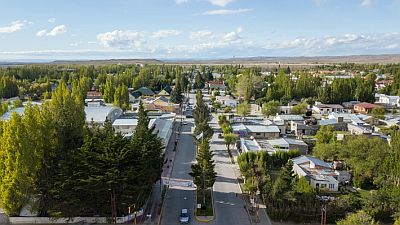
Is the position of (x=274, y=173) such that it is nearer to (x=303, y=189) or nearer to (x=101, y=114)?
(x=303, y=189)

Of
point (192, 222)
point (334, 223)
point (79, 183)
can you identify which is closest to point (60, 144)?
point (79, 183)

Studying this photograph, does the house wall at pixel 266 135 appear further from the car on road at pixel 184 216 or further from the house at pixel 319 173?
the car on road at pixel 184 216

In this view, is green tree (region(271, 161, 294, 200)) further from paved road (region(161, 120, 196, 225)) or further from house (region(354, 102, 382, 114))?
house (region(354, 102, 382, 114))

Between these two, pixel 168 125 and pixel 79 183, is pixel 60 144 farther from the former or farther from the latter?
pixel 168 125

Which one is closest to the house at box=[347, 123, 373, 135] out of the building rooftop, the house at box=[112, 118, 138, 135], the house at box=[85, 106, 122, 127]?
the house at box=[112, 118, 138, 135]

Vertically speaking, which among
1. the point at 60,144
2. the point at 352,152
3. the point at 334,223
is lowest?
the point at 334,223

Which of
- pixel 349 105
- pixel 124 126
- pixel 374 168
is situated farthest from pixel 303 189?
pixel 349 105
